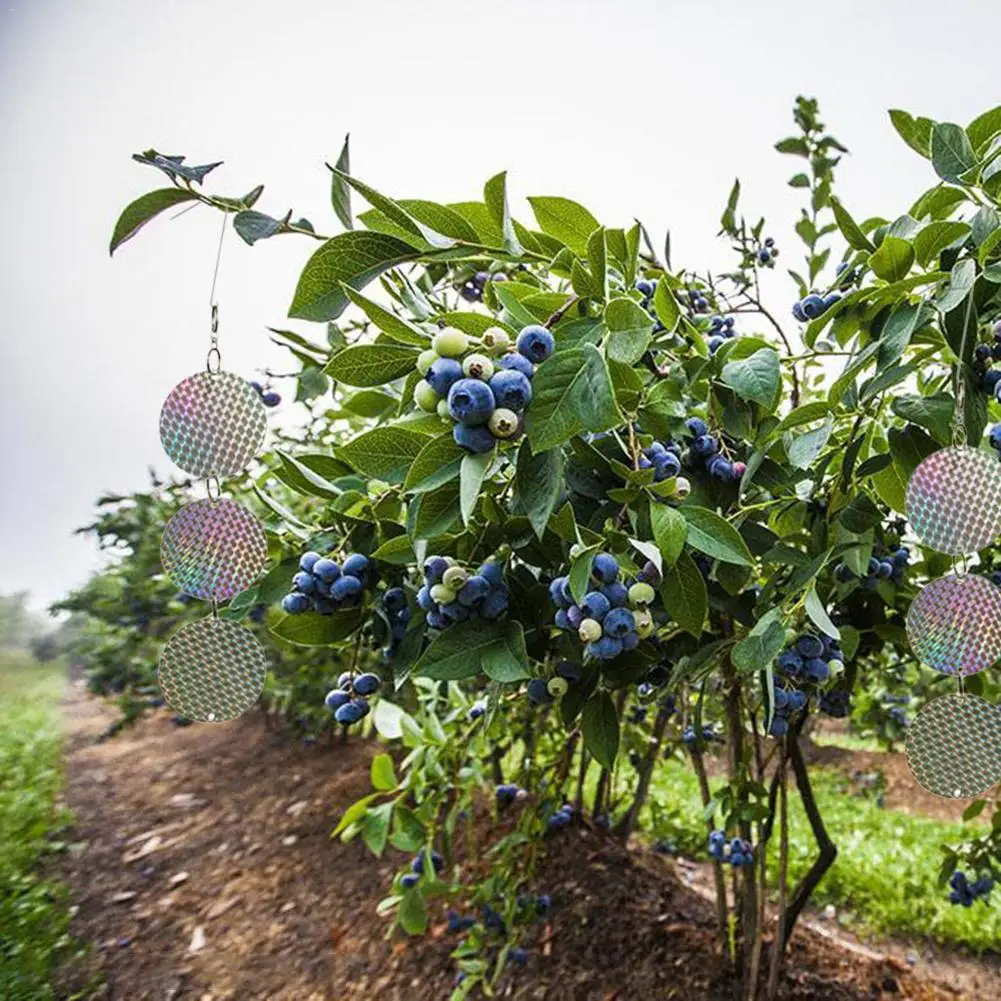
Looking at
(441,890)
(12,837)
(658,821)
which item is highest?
(441,890)

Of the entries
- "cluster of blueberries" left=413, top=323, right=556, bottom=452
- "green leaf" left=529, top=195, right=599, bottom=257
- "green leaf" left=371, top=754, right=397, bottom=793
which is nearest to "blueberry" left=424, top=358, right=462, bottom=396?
"cluster of blueberries" left=413, top=323, right=556, bottom=452

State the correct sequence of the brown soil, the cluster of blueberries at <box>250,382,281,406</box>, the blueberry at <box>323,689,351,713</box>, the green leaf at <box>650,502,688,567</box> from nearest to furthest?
1. the green leaf at <box>650,502,688,567</box>
2. the blueberry at <box>323,689,351,713</box>
3. the cluster of blueberries at <box>250,382,281,406</box>
4. the brown soil

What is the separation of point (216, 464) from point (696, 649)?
0.48 metres

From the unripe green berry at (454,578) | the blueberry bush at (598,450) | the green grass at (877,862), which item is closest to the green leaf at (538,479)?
the blueberry bush at (598,450)

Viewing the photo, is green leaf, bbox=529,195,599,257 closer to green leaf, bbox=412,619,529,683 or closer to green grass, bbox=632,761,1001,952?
green leaf, bbox=412,619,529,683

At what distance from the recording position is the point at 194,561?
0.60m

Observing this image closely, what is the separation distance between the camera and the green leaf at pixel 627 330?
46cm

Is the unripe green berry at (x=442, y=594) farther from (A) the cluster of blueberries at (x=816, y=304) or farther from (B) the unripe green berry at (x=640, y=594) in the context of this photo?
(A) the cluster of blueberries at (x=816, y=304)

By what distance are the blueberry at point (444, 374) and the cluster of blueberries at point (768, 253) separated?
102cm

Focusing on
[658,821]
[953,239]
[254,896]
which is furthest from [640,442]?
[254,896]

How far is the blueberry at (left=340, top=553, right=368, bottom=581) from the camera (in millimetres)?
624

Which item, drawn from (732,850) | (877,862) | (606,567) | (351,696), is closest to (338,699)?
(351,696)

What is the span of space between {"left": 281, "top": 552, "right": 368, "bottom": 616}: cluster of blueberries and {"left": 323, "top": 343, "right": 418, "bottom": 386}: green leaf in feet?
0.57

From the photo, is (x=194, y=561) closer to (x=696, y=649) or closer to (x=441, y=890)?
(x=696, y=649)
